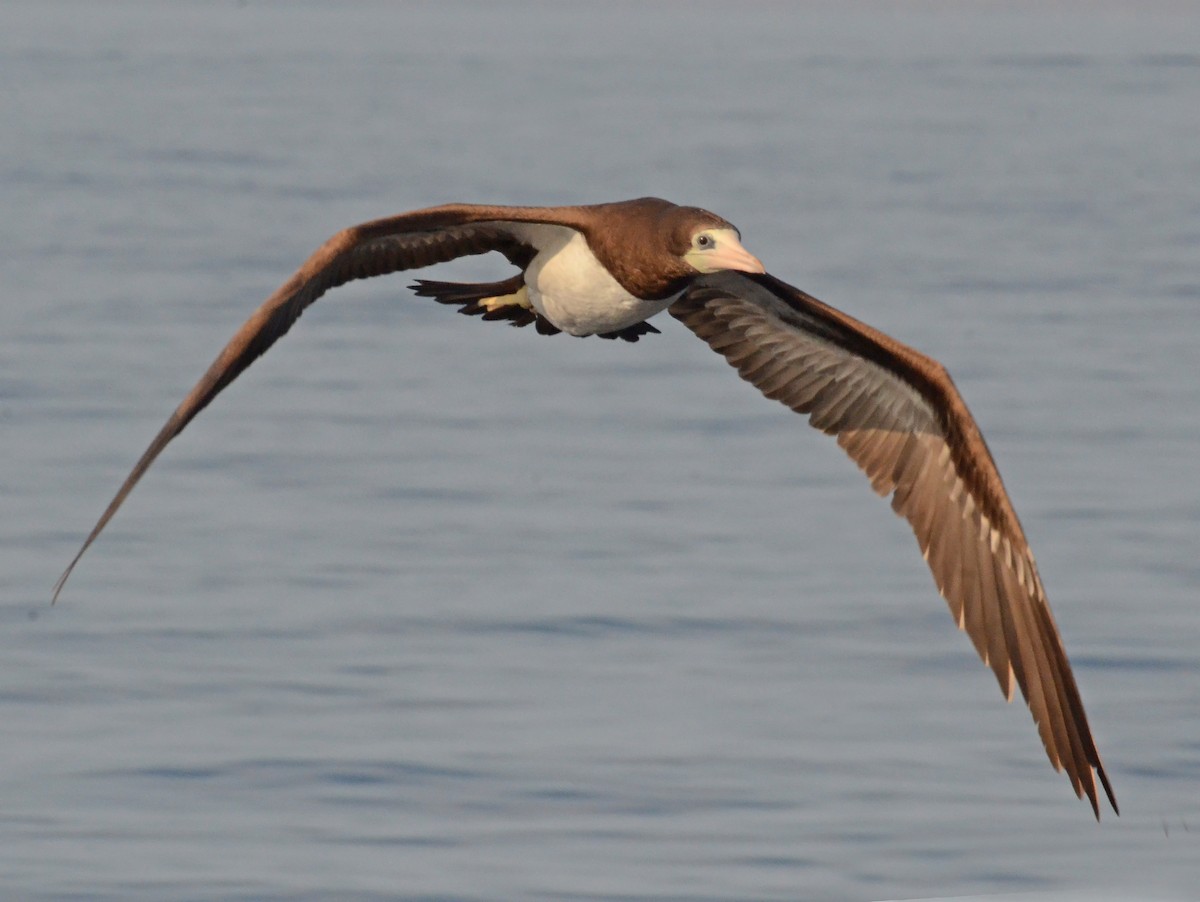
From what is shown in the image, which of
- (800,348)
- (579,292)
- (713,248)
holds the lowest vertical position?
(800,348)

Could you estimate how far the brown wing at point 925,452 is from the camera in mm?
9086

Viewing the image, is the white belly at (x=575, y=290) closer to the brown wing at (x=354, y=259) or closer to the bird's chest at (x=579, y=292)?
the bird's chest at (x=579, y=292)

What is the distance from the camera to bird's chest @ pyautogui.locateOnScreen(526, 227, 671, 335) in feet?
29.4

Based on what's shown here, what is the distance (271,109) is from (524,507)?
26887 millimetres

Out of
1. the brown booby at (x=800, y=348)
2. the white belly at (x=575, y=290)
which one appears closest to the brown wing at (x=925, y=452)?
the brown booby at (x=800, y=348)

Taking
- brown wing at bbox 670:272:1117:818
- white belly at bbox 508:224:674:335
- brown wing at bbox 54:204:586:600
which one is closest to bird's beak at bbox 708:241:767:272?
white belly at bbox 508:224:674:335

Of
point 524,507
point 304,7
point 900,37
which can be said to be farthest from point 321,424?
point 304,7

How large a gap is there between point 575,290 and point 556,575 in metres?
4.09

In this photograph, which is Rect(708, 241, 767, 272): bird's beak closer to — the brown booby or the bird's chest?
the brown booby

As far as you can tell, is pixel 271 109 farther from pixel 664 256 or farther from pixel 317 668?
pixel 664 256

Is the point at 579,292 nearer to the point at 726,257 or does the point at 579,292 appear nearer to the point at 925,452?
the point at 726,257

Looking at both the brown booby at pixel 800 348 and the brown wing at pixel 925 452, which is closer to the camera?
the brown booby at pixel 800 348

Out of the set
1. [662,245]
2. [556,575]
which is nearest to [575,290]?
[662,245]

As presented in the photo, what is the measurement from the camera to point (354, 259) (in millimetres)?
8758
